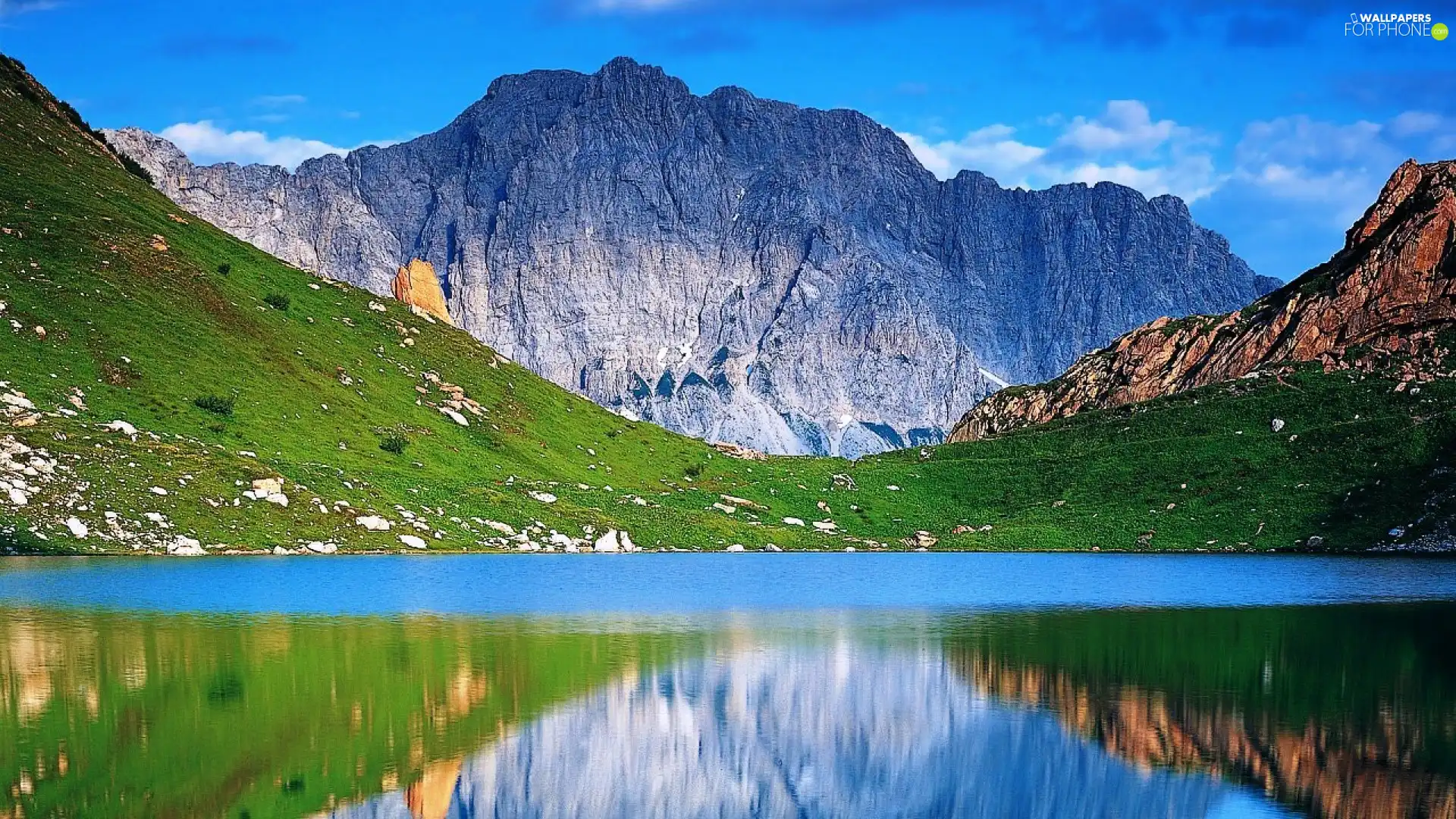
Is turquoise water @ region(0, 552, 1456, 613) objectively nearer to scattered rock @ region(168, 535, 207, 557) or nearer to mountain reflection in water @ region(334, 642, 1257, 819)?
scattered rock @ region(168, 535, 207, 557)

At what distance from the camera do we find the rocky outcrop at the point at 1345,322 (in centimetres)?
14512

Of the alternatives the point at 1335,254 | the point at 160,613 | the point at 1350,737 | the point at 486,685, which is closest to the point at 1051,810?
the point at 1350,737

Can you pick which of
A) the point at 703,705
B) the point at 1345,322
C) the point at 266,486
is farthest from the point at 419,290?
the point at 703,705

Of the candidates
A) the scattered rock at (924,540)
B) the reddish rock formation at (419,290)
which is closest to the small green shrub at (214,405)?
the scattered rock at (924,540)

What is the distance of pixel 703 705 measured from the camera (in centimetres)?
3175

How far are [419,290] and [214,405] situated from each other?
239ft

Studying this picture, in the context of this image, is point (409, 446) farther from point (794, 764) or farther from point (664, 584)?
point (794, 764)

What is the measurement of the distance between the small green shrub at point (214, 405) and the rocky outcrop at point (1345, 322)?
112917 millimetres

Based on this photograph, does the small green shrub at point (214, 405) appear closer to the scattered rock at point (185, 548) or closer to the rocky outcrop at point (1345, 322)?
the scattered rock at point (185, 548)

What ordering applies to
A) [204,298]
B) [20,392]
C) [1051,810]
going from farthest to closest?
[204,298] < [20,392] < [1051,810]

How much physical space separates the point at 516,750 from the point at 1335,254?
553ft

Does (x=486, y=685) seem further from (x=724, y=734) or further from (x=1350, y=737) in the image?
(x=1350, y=737)

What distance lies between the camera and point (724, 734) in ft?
93.6

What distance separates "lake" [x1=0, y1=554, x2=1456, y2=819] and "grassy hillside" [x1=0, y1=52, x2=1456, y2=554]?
23396 millimetres
